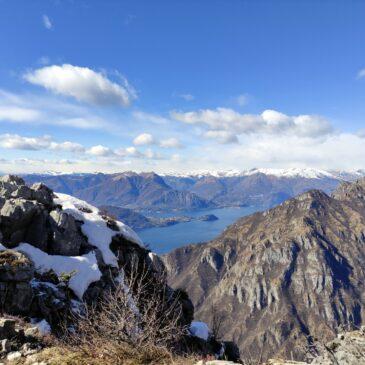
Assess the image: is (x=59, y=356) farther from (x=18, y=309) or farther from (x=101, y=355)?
(x=18, y=309)

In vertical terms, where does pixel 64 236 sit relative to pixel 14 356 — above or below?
above

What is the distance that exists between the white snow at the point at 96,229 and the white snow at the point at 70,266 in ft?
11.8

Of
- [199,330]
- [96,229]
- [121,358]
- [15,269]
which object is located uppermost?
[96,229]

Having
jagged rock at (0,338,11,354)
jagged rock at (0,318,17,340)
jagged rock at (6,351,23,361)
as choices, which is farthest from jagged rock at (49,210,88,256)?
jagged rock at (6,351,23,361)

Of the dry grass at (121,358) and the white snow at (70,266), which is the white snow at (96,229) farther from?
Result: the dry grass at (121,358)

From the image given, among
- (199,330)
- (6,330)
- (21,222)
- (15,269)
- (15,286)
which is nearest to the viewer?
(6,330)

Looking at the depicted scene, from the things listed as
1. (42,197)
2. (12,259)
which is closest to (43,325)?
(12,259)

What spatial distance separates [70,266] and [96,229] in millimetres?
8332

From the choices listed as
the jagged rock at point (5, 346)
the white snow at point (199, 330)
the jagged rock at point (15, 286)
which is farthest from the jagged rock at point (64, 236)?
the jagged rock at point (5, 346)

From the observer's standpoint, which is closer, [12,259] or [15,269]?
[15,269]

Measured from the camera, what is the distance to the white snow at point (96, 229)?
1538 inches

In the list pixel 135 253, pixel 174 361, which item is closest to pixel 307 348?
pixel 174 361

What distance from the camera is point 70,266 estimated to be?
33375 mm

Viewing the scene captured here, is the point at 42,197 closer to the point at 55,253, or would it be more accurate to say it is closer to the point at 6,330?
the point at 55,253
